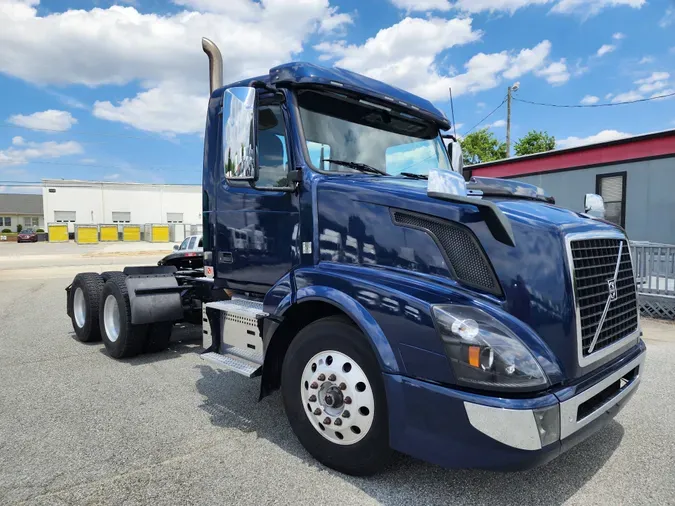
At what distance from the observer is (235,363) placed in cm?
361

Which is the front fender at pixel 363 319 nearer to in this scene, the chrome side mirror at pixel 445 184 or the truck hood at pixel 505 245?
the truck hood at pixel 505 245

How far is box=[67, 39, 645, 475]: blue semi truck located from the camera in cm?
228

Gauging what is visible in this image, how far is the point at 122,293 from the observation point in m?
5.11

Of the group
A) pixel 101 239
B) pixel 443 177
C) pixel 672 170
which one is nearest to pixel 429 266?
pixel 443 177

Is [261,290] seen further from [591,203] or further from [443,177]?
[591,203]

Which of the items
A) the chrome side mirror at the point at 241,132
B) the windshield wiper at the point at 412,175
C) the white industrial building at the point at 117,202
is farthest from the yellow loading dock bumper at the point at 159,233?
the windshield wiper at the point at 412,175

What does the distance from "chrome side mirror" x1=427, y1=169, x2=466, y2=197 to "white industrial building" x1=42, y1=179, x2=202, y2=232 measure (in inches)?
2240

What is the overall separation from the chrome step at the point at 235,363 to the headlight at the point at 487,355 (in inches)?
62.7

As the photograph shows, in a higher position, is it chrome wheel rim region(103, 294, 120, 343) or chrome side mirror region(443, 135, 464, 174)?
chrome side mirror region(443, 135, 464, 174)

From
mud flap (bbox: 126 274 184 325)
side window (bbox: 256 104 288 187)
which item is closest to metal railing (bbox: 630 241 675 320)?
side window (bbox: 256 104 288 187)

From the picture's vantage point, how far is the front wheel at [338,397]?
2.64 m

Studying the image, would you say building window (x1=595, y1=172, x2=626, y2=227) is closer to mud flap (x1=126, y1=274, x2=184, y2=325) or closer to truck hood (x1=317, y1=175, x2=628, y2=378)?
truck hood (x1=317, y1=175, x2=628, y2=378)

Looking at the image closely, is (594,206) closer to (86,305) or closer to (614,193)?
(86,305)

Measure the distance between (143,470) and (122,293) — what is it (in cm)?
261
